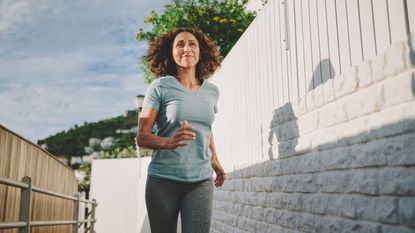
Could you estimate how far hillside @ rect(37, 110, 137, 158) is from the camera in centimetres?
3319

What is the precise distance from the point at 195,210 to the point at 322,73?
4.79 feet

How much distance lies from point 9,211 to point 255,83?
303cm

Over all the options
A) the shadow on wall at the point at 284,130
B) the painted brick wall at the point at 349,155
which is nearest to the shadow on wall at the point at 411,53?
the painted brick wall at the point at 349,155

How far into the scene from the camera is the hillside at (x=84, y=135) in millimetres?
33188

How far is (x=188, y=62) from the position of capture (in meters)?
2.47

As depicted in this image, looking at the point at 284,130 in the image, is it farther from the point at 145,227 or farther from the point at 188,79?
the point at 145,227

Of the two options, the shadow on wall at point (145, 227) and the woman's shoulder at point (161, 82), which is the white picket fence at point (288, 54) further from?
the shadow on wall at point (145, 227)

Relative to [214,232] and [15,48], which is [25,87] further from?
[214,232]

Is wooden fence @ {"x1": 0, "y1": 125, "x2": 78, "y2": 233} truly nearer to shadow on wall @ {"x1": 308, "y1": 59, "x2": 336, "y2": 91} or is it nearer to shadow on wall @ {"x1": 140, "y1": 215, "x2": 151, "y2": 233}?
shadow on wall @ {"x1": 308, "y1": 59, "x2": 336, "y2": 91}

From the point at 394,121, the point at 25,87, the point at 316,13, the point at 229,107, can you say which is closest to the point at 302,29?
the point at 316,13

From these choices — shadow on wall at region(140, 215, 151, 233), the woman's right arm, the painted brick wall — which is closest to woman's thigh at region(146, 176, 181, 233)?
the woman's right arm

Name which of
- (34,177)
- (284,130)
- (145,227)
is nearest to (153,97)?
(284,130)

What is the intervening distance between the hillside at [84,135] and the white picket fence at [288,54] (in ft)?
84.1

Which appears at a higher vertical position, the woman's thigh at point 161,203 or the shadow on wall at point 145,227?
the woman's thigh at point 161,203
